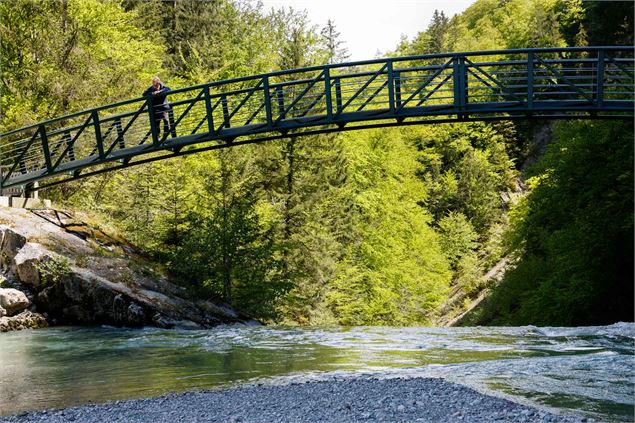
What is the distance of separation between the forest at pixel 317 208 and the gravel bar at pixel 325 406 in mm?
11382

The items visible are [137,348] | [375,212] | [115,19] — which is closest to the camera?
[137,348]

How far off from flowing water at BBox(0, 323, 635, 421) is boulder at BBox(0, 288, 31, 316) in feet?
2.76

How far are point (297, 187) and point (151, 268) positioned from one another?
888 centimetres

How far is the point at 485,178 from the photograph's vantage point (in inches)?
2165

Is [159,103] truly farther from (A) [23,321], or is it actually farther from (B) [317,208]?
(B) [317,208]

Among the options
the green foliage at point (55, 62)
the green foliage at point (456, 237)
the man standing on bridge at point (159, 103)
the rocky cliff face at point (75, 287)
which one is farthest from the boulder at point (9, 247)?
the green foliage at point (456, 237)

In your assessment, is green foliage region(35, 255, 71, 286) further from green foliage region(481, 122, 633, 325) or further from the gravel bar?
green foliage region(481, 122, 633, 325)

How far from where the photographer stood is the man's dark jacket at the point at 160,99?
60.0ft

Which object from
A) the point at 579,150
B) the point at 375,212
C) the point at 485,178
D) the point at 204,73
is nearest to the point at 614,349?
the point at 579,150

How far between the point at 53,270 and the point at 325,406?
1133cm

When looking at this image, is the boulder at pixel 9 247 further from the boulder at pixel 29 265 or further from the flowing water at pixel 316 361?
the flowing water at pixel 316 361

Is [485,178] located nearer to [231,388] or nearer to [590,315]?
[590,315]

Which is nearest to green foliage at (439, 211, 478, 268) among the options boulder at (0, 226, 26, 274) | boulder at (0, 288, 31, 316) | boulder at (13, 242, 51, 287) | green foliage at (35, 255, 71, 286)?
green foliage at (35, 255, 71, 286)

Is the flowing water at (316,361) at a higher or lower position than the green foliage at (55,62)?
lower
